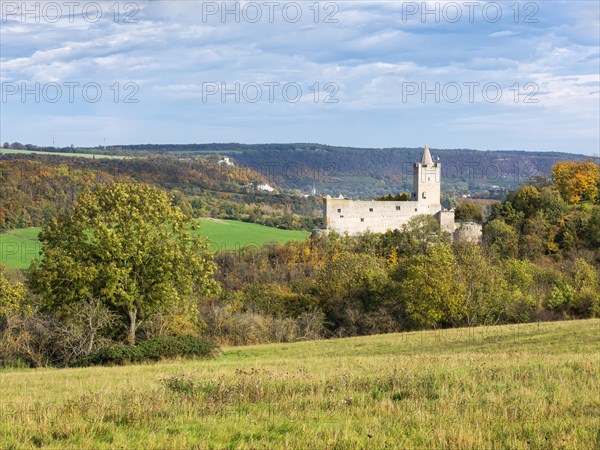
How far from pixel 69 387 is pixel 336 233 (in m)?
54.9

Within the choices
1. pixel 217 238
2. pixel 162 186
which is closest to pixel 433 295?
pixel 217 238

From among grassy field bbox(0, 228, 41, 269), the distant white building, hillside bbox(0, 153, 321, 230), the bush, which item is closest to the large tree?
the bush

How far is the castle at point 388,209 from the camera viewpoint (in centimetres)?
7019

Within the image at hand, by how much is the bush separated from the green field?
34224 millimetres

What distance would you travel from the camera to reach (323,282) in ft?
146

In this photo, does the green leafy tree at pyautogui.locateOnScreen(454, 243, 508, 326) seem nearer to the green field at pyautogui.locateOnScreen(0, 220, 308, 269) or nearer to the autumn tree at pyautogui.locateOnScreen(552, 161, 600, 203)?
the green field at pyautogui.locateOnScreen(0, 220, 308, 269)

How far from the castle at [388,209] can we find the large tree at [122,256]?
4454cm

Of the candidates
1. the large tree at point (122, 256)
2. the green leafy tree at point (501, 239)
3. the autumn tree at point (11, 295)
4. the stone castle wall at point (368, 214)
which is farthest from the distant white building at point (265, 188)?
the large tree at point (122, 256)

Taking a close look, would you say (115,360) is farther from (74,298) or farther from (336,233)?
(336,233)

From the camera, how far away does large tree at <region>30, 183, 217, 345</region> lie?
78.6ft

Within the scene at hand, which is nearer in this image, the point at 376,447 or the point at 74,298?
the point at 376,447

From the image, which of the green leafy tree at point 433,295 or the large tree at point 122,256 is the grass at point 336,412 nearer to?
the large tree at point 122,256

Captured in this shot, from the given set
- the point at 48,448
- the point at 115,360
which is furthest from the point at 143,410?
the point at 115,360

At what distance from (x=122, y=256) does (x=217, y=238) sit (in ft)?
169
